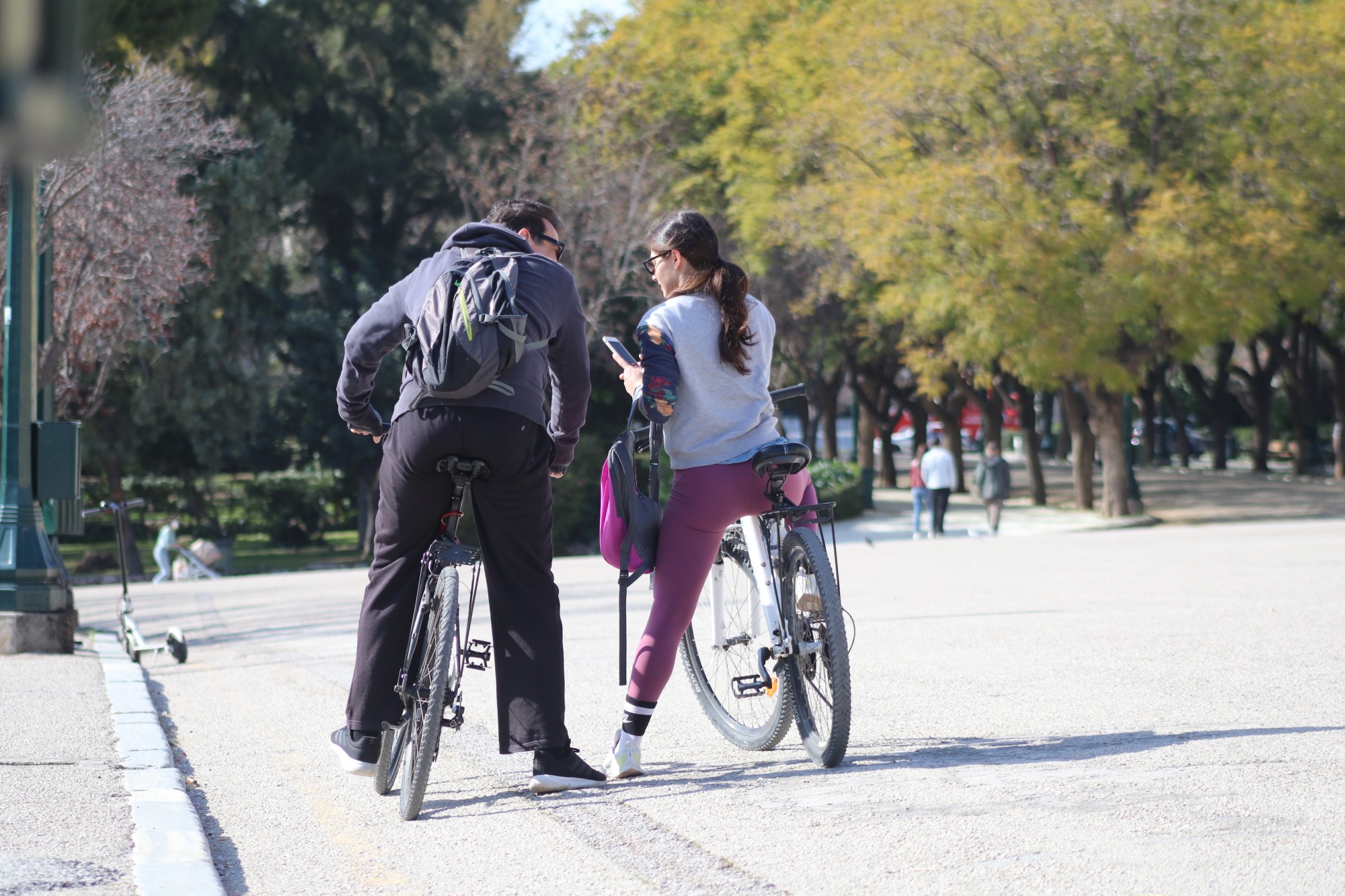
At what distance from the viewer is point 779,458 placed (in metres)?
4.84

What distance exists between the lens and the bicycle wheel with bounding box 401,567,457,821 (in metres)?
4.27

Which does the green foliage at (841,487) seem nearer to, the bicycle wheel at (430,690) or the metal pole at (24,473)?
the metal pole at (24,473)

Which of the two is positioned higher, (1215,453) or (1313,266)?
(1313,266)

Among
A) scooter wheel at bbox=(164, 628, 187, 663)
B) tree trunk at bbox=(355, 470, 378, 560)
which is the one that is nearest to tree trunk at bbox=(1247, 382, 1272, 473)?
tree trunk at bbox=(355, 470, 378, 560)

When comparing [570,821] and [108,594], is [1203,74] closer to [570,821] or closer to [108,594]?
[108,594]

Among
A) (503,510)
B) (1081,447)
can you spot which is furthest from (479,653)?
(1081,447)

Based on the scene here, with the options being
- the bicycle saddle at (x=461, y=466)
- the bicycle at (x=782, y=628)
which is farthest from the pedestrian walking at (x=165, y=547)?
the bicycle saddle at (x=461, y=466)

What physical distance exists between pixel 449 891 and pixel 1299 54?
2431cm

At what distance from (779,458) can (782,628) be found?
56 cm

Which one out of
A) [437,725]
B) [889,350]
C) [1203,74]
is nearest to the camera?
[437,725]

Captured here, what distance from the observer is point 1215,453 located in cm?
4469

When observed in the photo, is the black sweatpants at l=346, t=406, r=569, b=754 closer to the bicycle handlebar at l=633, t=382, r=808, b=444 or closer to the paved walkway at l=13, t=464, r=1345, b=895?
the paved walkway at l=13, t=464, r=1345, b=895

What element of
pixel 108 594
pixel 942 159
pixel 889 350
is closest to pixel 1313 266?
pixel 942 159

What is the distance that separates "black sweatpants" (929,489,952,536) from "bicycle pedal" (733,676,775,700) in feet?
66.2
